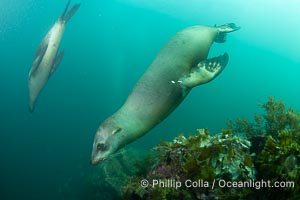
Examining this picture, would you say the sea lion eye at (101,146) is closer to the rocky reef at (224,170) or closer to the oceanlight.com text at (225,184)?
the rocky reef at (224,170)

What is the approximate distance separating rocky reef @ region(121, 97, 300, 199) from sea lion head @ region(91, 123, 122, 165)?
1.51 feet

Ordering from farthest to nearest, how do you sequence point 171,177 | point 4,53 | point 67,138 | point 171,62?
point 4,53 < point 67,138 < point 171,62 < point 171,177

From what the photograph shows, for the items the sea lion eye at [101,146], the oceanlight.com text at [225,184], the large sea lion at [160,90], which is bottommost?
the oceanlight.com text at [225,184]

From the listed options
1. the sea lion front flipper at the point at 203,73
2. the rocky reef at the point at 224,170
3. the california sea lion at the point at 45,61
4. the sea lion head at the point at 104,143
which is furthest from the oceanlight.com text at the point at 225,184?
the california sea lion at the point at 45,61

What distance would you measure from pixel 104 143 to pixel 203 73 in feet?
6.07

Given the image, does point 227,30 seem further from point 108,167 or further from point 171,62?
point 108,167

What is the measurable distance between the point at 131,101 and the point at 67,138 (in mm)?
14409

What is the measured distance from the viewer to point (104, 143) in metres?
3.87

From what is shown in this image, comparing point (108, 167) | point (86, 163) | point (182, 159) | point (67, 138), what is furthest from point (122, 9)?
point (182, 159)

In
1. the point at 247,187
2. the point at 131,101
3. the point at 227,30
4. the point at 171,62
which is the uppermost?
the point at 227,30

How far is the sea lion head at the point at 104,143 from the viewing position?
385 centimetres

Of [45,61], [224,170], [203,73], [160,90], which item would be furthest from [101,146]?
[45,61]

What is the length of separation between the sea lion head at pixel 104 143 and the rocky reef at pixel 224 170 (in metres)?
0.46

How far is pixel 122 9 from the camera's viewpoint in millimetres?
65688
